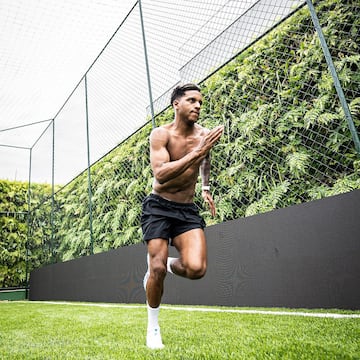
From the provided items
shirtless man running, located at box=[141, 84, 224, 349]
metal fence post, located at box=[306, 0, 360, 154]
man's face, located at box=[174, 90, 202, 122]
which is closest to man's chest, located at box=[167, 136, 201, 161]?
shirtless man running, located at box=[141, 84, 224, 349]

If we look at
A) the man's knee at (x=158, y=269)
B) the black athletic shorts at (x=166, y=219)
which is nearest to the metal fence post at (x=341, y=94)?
the black athletic shorts at (x=166, y=219)

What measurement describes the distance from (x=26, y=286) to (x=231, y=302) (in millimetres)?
8839

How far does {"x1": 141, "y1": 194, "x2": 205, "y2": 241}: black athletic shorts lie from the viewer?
7.36 feet

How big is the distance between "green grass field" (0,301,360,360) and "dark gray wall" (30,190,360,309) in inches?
8.7

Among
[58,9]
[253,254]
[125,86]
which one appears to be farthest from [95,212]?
[253,254]

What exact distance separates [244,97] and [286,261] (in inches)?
84.2

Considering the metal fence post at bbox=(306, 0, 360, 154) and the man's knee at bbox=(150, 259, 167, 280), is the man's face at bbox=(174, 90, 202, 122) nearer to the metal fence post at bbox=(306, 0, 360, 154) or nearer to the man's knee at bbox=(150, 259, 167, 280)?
the man's knee at bbox=(150, 259, 167, 280)

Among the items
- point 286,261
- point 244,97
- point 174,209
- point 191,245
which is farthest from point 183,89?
point 244,97

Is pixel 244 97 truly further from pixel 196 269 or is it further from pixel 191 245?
pixel 196 269

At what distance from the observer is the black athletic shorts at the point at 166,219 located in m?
2.24

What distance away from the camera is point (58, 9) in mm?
6852

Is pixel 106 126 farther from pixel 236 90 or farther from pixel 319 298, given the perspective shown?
pixel 319 298

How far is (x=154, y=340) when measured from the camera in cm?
198

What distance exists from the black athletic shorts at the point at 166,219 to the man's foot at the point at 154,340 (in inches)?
21.3
